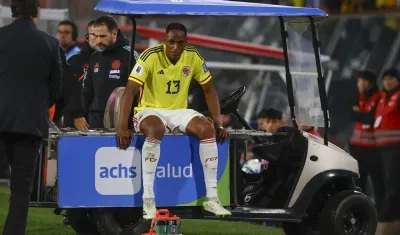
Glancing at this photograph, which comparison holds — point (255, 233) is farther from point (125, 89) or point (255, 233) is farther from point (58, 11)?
point (58, 11)

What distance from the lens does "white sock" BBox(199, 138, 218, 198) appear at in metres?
9.88

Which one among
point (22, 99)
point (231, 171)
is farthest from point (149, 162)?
point (22, 99)

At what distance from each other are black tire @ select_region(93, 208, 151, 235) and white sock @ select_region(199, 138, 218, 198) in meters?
0.55

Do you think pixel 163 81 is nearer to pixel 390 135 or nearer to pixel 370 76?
pixel 390 135

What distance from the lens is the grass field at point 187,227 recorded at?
12.0m

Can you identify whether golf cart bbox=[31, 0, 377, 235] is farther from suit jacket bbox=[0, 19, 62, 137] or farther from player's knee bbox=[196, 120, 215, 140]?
suit jacket bbox=[0, 19, 62, 137]

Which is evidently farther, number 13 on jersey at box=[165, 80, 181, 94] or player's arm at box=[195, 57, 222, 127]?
player's arm at box=[195, 57, 222, 127]

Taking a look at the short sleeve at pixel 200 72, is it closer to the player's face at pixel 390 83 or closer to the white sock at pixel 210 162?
the white sock at pixel 210 162

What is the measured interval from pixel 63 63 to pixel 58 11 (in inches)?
235

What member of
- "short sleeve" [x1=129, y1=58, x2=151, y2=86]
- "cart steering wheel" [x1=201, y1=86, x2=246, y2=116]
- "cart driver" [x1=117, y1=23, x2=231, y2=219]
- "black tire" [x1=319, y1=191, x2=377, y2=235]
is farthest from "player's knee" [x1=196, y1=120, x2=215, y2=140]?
"black tire" [x1=319, y1=191, x2=377, y2=235]

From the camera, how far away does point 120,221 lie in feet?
33.2

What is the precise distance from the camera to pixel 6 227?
29.1 feet

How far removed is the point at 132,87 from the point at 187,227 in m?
3.27

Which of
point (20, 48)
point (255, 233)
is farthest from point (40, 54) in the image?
point (255, 233)
